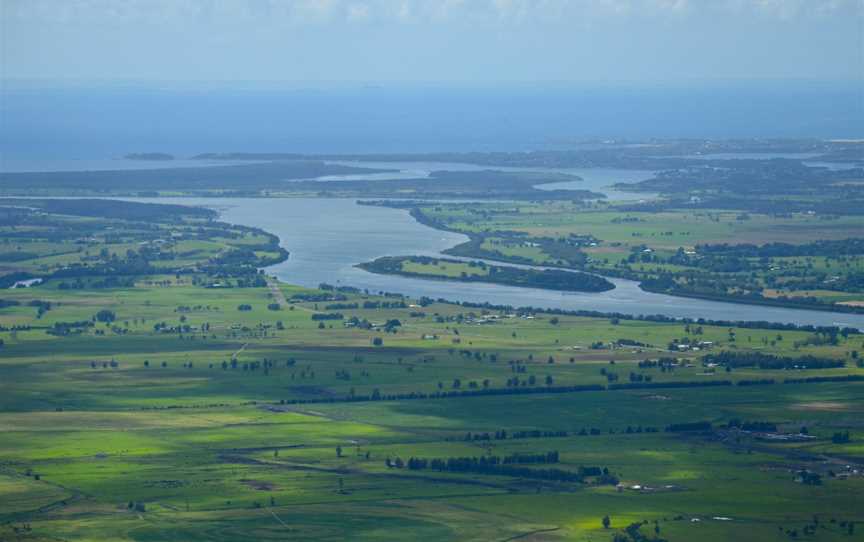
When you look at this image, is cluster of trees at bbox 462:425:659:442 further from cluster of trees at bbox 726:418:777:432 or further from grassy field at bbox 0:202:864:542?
cluster of trees at bbox 726:418:777:432

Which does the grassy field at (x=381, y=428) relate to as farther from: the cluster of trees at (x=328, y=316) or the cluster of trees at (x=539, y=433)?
the cluster of trees at (x=328, y=316)

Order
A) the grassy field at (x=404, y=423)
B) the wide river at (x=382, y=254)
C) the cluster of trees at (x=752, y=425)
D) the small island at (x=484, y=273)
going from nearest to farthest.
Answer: the grassy field at (x=404, y=423), the cluster of trees at (x=752, y=425), the wide river at (x=382, y=254), the small island at (x=484, y=273)

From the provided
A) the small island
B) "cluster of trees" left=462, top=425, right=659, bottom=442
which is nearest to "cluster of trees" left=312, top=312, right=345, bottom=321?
the small island

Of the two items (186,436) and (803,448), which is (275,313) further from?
(803,448)

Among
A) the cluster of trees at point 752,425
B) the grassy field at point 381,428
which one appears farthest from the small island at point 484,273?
the cluster of trees at point 752,425

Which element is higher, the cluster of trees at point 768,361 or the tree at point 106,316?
the tree at point 106,316

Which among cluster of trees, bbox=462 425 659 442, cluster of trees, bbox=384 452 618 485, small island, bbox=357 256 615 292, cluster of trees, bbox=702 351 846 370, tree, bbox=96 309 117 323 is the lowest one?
cluster of trees, bbox=384 452 618 485

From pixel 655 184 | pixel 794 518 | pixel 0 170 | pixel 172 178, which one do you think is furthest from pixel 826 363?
pixel 0 170
